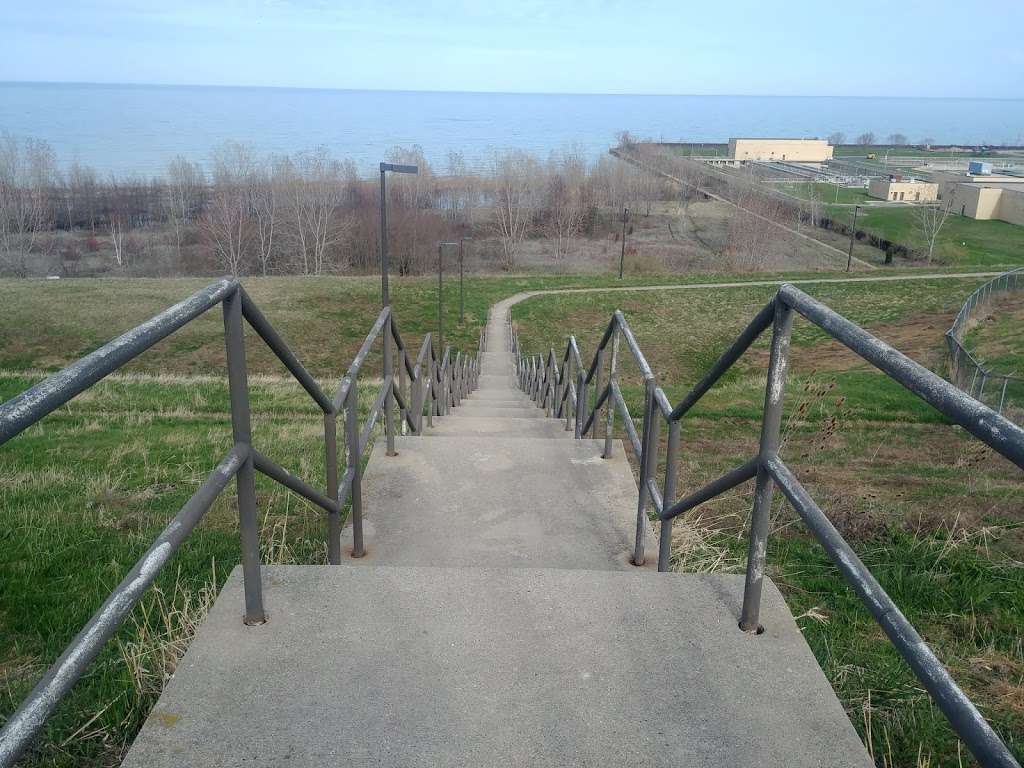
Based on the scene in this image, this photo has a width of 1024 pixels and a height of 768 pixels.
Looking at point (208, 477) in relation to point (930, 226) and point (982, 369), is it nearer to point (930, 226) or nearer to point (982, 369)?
point (982, 369)

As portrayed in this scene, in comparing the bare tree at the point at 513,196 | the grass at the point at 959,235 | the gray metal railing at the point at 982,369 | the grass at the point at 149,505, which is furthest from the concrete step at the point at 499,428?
the bare tree at the point at 513,196

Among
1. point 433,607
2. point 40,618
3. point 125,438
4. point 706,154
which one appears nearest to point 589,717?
point 433,607

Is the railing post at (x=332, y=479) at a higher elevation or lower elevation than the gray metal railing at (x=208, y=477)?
lower

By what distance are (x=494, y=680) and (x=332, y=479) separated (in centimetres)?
138

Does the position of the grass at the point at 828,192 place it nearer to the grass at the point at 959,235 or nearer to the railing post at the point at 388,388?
the grass at the point at 959,235

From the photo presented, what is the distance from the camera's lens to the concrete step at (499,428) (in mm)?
7656

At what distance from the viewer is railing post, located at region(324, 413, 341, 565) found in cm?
341

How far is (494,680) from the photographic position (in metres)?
2.39

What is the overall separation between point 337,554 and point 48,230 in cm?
7288

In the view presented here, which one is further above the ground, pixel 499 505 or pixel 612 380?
pixel 612 380

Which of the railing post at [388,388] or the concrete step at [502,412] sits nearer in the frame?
the railing post at [388,388]

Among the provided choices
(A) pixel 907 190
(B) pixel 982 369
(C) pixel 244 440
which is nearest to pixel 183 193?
(B) pixel 982 369

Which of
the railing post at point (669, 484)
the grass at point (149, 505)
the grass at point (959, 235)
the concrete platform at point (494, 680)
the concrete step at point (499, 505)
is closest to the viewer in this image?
the concrete platform at point (494, 680)

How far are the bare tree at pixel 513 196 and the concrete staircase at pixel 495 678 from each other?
192ft
